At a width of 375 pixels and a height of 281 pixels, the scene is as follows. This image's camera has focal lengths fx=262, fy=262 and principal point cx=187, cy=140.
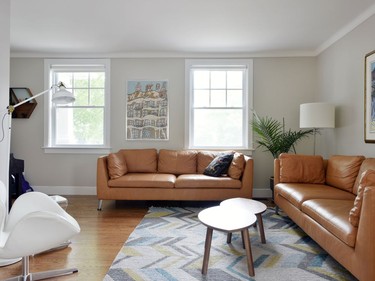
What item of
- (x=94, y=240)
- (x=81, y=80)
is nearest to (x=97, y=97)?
(x=81, y=80)

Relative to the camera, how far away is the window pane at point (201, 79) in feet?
→ 15.0

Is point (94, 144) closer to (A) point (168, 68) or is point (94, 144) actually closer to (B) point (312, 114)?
(A) point (168, 68)

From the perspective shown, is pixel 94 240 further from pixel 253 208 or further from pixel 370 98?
pixel 370 98

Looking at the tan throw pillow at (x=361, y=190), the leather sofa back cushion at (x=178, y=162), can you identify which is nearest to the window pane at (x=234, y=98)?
the leather sofa back cushion at (x=178, y=162)

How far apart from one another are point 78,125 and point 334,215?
4102 millimetres

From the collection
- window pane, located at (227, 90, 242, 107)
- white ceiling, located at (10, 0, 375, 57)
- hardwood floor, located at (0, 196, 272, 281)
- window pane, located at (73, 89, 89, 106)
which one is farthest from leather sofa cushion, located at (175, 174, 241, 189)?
window pane, located at (73, 89, 89, 106)

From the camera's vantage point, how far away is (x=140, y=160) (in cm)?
419

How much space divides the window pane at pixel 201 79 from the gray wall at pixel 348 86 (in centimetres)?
186

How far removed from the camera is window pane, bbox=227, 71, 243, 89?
454 cm

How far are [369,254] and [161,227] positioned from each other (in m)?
2.02

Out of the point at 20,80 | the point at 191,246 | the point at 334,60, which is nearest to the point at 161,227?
the point at 191,246

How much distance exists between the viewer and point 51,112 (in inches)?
180

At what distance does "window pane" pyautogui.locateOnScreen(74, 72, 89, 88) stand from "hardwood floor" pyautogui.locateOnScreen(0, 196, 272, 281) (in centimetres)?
198

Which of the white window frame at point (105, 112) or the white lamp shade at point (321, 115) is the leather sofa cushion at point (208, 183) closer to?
the white lamp shade at point (321, 115)
